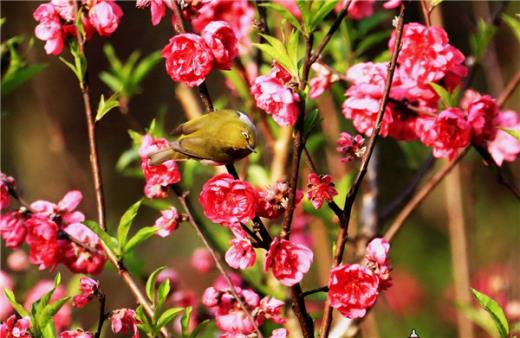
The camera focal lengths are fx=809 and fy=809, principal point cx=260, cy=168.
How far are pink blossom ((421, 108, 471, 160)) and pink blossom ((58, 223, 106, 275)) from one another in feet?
1.68

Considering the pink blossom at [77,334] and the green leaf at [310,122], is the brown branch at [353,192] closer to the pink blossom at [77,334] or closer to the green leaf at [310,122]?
the green leaf at [310,122]

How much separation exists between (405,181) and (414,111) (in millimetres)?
2972

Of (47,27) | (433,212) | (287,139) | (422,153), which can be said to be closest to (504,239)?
(433,212)

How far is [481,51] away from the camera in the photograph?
1.48 m

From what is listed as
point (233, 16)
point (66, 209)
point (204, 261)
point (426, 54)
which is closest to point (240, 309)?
point (66, 209)

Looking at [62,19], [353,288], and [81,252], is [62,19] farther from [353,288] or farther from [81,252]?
[353,288]

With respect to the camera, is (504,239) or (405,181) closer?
(504,239)

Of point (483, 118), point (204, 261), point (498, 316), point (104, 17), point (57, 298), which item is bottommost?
point (204, 261)

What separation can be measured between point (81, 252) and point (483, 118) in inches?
24.6

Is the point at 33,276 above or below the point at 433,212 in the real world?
above

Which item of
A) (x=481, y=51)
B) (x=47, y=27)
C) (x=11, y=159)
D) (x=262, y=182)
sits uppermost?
(x=47, y=27)

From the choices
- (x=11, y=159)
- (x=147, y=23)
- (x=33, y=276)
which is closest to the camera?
(x=33, y=276)

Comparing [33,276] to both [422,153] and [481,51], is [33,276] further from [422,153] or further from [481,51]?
[481,51]

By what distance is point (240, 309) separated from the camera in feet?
3.59
